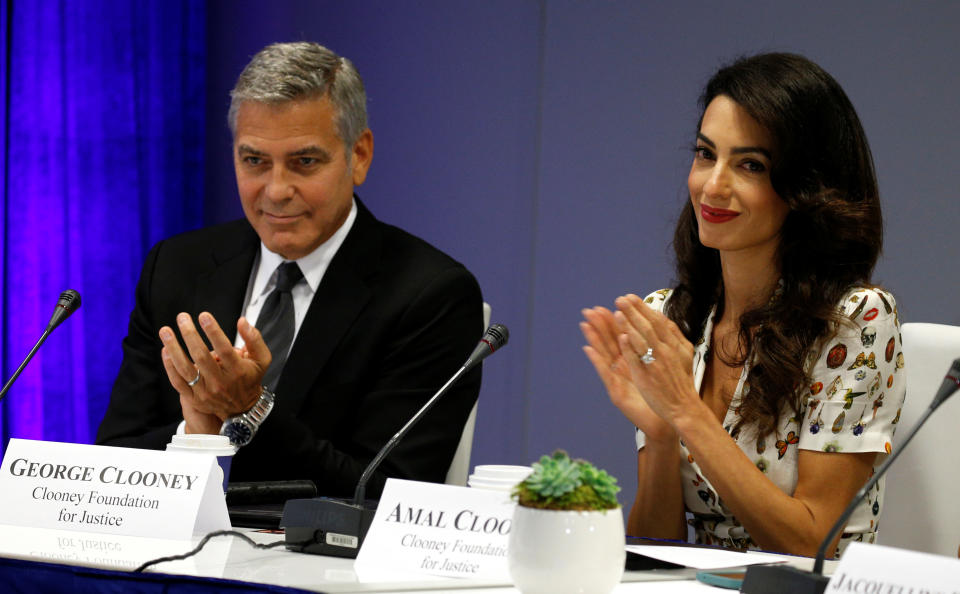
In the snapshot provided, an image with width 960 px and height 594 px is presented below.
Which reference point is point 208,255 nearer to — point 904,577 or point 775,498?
point 775,498

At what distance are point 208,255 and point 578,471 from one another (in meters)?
1.59

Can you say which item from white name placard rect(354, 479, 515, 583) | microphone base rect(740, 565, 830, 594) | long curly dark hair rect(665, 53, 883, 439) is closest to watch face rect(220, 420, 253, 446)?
white name placard rect(354, 479, 515, 583)

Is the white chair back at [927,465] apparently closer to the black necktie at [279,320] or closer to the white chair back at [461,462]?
the white chair back at [461,462]

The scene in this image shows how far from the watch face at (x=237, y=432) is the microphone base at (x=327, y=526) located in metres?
0.49

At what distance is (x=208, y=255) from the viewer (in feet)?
8.24

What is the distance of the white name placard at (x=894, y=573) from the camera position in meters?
1.04

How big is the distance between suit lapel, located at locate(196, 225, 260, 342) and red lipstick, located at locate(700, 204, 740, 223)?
1.01m

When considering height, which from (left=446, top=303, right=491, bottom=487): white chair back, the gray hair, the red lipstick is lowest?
(left=446, top=303, right=491, bottom=487): white chair back

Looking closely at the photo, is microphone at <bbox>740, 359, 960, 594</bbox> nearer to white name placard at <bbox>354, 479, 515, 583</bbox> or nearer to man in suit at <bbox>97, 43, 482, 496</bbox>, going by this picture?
white name placard at <bbox>354, 479, 515, 583</bbox>

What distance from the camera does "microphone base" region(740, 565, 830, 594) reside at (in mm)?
1123

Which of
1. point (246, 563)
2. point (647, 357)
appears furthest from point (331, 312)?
point (246, 563)

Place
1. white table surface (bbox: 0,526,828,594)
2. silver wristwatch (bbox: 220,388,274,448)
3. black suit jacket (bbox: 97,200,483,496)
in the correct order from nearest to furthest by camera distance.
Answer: white table surface (bbox: 0,526,828,594) < silver wristwatch (bbox: 220,388,274,448) < black suit jacket (bbox: 97,200,483,496)

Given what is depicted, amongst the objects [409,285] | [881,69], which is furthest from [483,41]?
[409,285]

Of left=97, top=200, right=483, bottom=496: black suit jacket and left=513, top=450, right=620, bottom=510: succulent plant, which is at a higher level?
left=513, top=450, right=620, bottom=510: succulent plant
